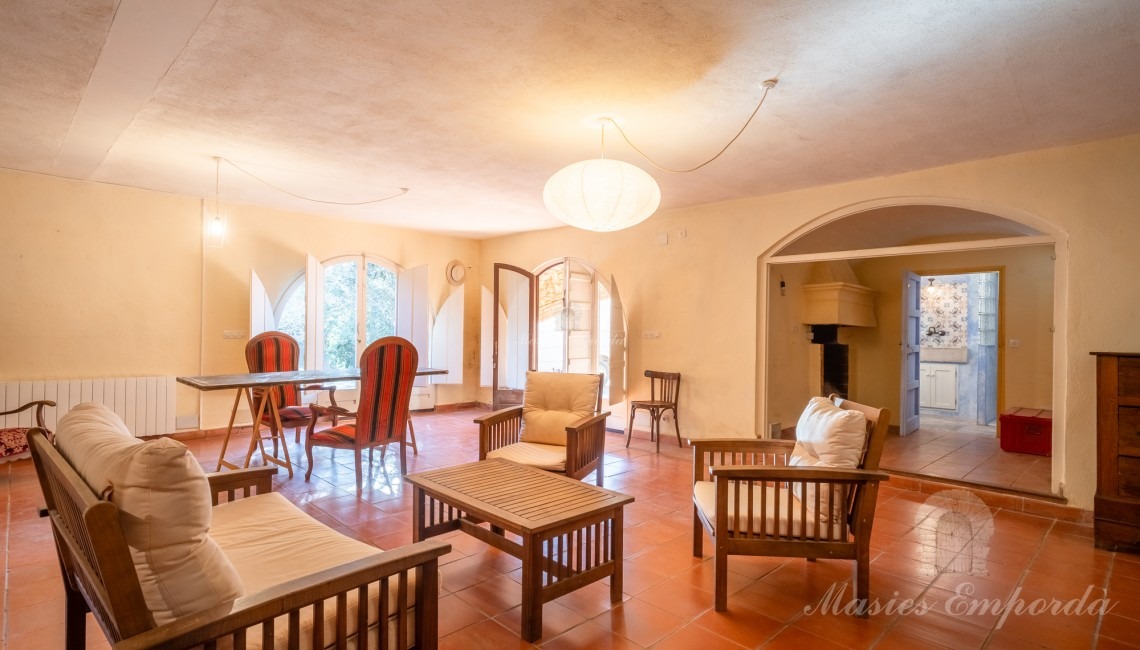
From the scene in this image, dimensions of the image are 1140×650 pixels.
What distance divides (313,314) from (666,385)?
403cm

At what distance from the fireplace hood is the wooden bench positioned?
578cm

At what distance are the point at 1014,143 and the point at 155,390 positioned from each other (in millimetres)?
7462

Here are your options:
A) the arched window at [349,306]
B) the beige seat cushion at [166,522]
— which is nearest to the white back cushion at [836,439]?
the beige seat cushion at [166,522]

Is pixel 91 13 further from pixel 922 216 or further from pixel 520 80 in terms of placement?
pixel 922 216

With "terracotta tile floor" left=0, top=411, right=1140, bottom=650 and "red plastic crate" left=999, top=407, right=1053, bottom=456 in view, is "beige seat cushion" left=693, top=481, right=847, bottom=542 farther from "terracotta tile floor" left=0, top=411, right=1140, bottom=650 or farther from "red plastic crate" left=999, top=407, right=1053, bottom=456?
"red plastic crate" left=999, top=407, right=1053, bottom=456

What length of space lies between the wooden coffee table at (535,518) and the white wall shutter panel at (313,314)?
13.5ft

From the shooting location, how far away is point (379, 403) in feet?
13.5

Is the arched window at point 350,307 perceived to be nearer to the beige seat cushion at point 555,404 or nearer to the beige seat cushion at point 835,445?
the beige seat cushion at point 555,404

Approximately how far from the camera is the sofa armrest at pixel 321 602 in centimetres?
118

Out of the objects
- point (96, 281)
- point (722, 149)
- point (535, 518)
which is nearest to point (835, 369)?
point (722, 149)

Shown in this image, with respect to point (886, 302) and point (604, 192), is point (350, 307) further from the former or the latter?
point (886, 302)

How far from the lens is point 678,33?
92.4 inches

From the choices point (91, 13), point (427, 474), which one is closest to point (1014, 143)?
point (427, 474)

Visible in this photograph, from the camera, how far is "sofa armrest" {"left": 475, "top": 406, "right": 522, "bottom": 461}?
3.46 m
